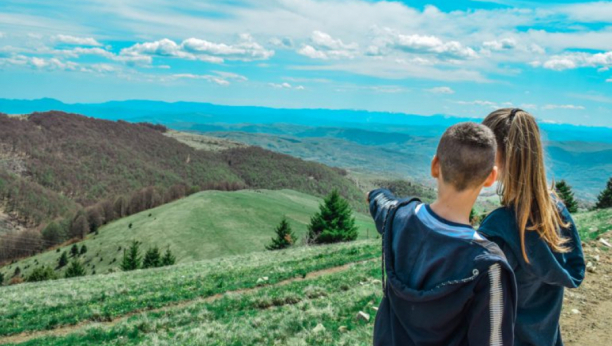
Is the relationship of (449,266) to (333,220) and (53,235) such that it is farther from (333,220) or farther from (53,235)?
(53,235)

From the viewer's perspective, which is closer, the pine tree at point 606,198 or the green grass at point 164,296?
the green grass at point 164,296

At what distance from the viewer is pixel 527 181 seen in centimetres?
295

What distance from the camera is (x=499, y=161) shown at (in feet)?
10.2

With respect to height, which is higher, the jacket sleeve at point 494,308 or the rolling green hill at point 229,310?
the jacket sleeve at point 494,308

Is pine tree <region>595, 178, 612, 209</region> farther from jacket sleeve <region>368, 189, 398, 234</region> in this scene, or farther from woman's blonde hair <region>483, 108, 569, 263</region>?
jacket sleeve <region>368, 189, 398, 234</region>

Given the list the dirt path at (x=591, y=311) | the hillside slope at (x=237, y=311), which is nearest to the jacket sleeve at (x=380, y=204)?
the hillside slope at (x=237, y=311)

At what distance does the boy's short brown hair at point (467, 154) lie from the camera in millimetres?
2566

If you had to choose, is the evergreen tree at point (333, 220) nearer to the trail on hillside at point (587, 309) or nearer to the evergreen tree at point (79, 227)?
the trail on hillside at point (587, 309)

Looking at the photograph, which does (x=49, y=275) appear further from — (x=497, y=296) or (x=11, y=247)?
(x=11, y=247)

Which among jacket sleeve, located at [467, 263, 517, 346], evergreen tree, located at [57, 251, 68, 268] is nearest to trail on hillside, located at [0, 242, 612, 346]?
jacket sleeve, located at [467, 263, 517, 346]

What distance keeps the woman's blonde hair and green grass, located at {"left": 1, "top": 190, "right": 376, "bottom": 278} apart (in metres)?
89.7

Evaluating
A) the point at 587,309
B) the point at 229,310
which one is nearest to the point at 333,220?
the point at 229,310

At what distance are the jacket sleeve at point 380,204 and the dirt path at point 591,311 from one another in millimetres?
6050

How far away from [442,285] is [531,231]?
3.20ft
